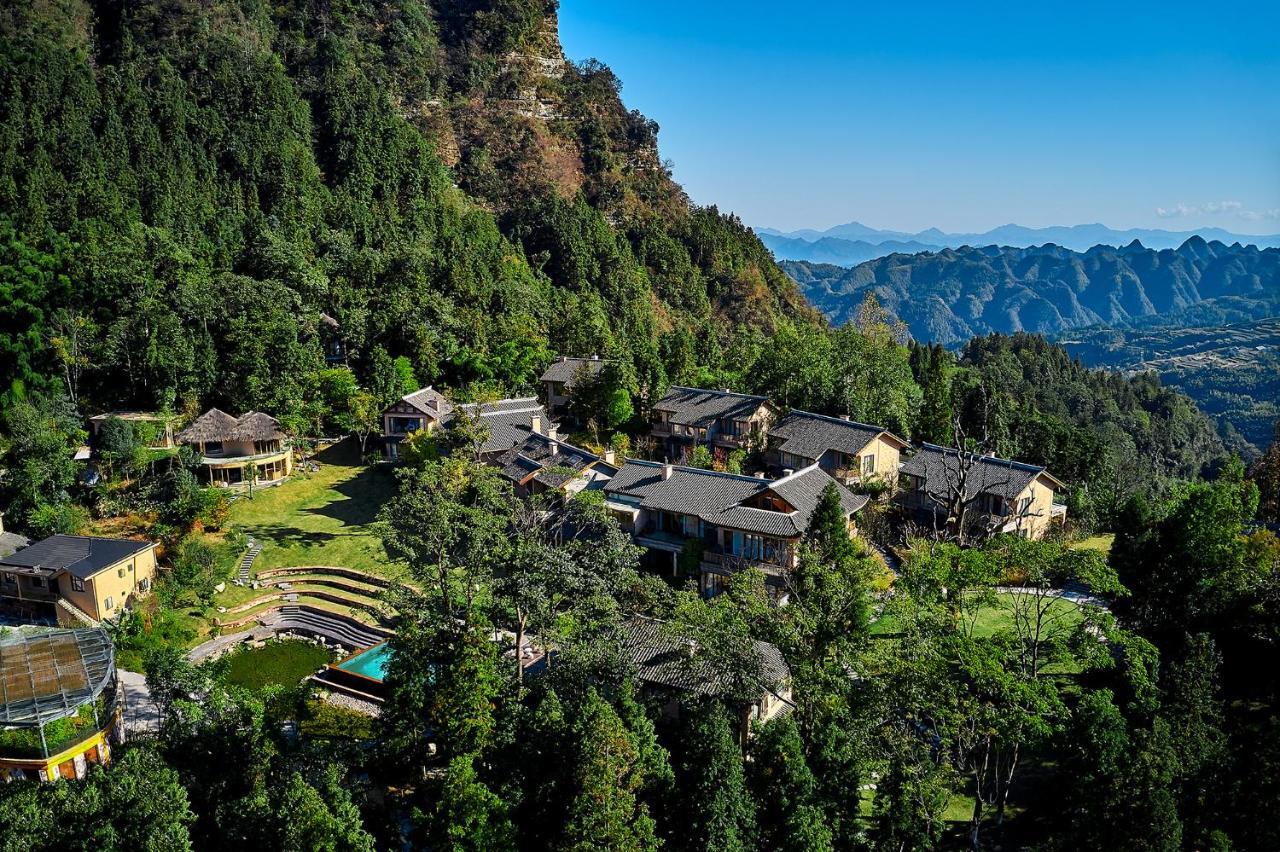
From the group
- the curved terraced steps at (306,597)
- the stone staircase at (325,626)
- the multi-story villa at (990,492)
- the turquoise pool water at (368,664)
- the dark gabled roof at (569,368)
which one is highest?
the dark gabled roof at (569,368)

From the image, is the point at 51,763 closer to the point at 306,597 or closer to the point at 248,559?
the point at 306,597

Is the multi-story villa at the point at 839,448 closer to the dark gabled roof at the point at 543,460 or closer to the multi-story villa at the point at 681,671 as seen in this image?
the dark gabled roof at the point at 543,460

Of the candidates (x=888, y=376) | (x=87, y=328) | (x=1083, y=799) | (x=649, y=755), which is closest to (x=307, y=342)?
(x=87, y=328)

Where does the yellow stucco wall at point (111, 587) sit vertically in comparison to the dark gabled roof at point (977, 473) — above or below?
below

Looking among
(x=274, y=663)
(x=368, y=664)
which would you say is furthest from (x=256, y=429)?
(x=368, y=664)

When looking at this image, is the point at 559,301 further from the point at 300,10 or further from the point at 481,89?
the point at 300,10

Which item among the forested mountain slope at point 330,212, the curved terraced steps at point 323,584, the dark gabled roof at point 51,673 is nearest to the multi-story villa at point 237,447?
the forested mountain slope at point 330,212

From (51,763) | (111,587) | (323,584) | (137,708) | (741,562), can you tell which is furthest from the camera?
(323,584)
